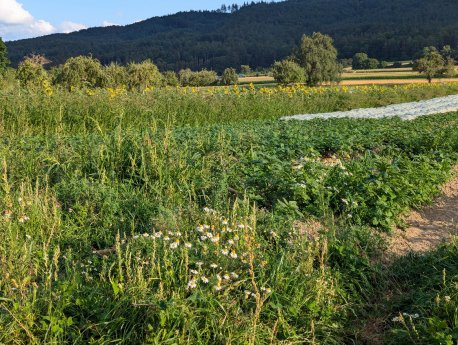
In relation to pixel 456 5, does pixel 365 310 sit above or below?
below

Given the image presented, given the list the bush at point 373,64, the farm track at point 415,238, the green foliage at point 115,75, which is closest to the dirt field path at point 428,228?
the farm track at point 415,238

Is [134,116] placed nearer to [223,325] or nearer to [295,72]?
[223,325]

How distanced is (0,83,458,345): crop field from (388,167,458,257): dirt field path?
145 mm

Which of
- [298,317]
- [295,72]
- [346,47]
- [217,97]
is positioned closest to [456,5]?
[346,47]

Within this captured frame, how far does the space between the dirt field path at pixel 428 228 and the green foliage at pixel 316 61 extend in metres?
58.5

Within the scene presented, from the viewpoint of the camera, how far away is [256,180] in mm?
5852

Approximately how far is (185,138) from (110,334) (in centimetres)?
491

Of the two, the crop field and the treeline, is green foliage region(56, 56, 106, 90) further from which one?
the crop field

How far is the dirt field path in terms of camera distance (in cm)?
506

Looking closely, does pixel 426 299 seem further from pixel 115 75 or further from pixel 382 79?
pixel 382 79

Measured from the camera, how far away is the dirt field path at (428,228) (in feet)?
16.6

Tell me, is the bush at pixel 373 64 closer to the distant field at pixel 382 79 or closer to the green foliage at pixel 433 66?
the distant field at pixel 382 79

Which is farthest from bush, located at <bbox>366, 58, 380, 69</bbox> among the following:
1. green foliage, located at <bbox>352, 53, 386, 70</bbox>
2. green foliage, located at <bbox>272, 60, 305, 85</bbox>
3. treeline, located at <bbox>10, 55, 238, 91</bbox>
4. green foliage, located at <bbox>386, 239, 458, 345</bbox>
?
green foliage, located at <bbox>386, 239, 458, 345</bbox>

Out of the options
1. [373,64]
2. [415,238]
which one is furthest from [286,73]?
[415,238]
